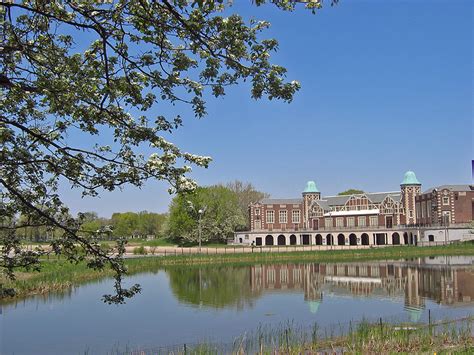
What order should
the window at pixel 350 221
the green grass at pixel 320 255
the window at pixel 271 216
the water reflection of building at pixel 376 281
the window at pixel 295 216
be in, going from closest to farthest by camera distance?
the water reflection of building at pixel 376 281 < the green grass at pixel 320 255 < the window at pixel 350 221 < the window at pixel 271 216 < the window at pixel 295 216

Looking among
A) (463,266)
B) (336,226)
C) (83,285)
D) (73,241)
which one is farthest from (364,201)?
(73,241)

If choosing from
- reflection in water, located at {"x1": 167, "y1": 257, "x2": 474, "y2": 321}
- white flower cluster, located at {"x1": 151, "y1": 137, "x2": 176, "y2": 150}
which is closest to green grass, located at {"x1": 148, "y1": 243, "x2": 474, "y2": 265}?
reflection in water, located at {"x1": 167, "y1": 257, "x2": 474, "y2": 321}

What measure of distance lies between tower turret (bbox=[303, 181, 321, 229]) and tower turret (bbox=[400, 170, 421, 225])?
14659 millimetres

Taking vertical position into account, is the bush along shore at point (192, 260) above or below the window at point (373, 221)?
below

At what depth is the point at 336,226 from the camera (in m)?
82.7

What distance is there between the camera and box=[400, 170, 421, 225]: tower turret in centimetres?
7912

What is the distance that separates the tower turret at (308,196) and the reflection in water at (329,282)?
41.3 metres

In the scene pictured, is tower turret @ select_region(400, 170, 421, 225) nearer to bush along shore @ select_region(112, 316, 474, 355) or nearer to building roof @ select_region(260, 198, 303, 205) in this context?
building roof @ select_region(260, 198, 303, 205)

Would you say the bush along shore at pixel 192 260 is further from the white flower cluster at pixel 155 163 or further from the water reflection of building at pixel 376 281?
the white flower cluster at pixel 155 163

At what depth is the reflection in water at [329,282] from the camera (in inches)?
979

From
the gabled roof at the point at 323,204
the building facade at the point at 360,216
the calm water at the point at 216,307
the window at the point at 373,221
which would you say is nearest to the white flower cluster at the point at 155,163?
the calm water at the point at 216,307

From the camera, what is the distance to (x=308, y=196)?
88312mm

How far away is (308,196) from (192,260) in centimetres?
4561

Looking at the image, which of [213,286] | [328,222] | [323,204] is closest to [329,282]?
[213,286]
